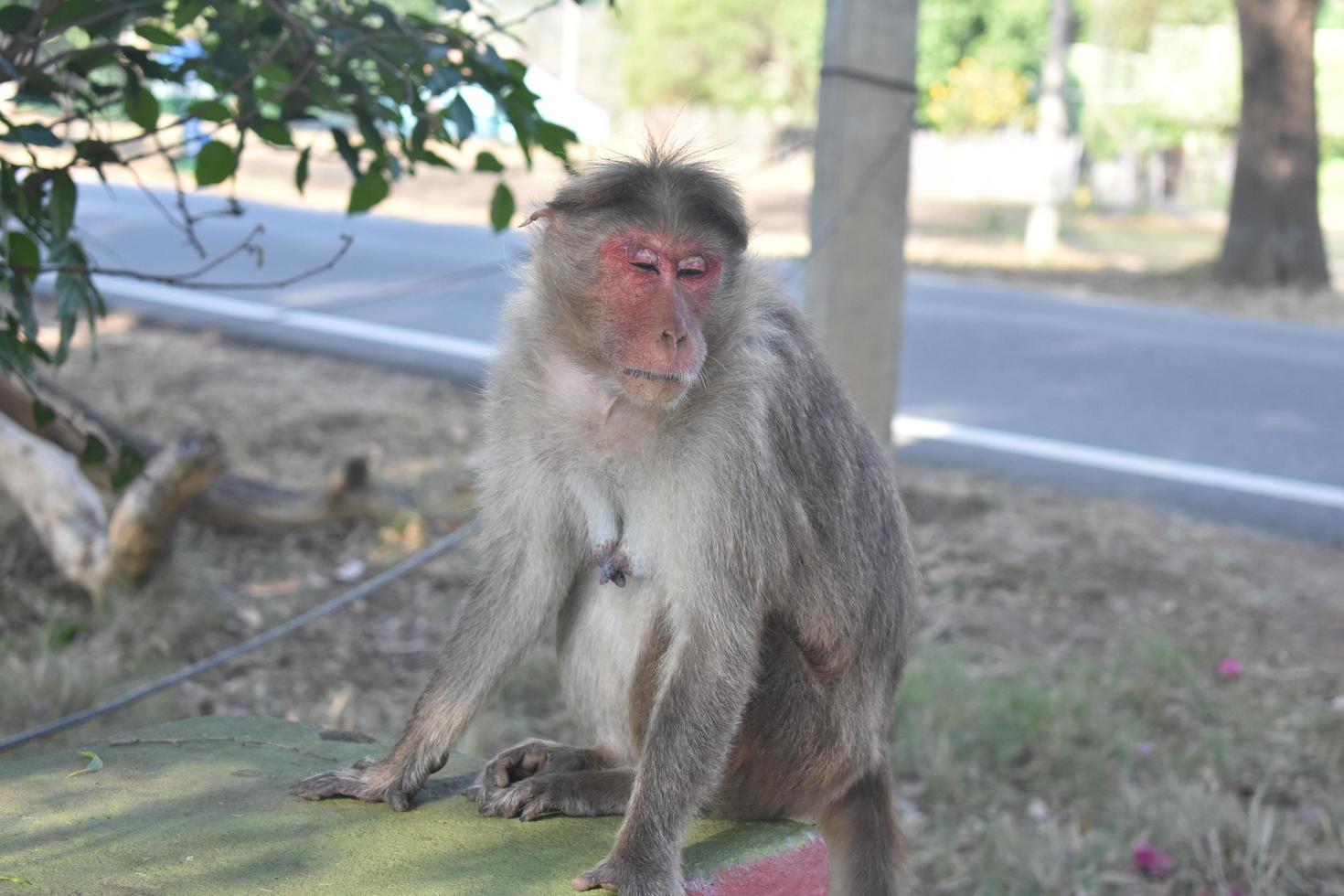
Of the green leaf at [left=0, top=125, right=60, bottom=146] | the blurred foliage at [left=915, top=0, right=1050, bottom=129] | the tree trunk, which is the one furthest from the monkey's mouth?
the blurred foliage at [left=915, top=0, right=1050, bottom=129]

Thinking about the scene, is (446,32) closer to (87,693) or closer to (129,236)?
(87,693)

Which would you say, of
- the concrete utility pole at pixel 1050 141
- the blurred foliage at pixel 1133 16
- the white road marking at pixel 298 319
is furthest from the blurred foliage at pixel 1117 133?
the white road marking at pixel 298 319

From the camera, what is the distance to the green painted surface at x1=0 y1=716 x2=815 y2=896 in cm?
243

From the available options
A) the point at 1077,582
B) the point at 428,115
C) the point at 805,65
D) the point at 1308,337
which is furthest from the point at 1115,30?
the point at 428,115

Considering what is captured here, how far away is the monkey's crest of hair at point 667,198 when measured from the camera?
2588 mm

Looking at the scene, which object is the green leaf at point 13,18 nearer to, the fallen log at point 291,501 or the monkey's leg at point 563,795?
the monkey's leg at point 563,795

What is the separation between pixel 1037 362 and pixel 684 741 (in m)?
8.32

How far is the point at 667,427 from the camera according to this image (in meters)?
2.69

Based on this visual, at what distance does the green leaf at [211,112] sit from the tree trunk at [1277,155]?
12.4m

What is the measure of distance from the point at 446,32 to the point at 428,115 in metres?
0.22

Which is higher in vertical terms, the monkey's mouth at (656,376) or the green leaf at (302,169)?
the green leaf at (302,169)

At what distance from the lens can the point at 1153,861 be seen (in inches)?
152

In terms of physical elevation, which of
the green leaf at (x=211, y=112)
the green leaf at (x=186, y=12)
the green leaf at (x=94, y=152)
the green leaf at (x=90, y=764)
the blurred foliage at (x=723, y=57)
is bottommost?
the green leaf at (x=90, y=764)

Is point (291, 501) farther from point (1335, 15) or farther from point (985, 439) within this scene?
point (1335, 15)
